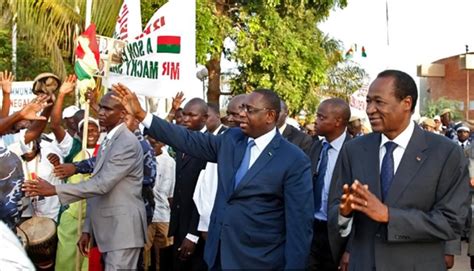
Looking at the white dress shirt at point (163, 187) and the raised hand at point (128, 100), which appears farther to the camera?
the white dress shirt at point (163, 187)

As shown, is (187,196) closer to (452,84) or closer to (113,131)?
(113,131)

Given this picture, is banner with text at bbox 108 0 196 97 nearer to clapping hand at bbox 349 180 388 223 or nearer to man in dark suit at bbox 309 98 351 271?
man in dark suit at bbox 309 98 351 271

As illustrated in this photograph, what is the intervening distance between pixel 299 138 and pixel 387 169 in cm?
357

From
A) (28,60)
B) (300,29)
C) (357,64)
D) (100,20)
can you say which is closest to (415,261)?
(100,20)

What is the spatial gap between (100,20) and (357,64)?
676 inches

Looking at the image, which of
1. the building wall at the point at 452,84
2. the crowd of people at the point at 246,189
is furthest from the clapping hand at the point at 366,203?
the building wall at the point at 452,84

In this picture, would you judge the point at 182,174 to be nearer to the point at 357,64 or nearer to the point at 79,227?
the point at 79,227

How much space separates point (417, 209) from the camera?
437 cm

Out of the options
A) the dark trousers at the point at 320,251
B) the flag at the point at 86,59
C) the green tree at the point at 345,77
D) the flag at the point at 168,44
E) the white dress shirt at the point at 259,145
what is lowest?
the dark trousers at the point at 320,251

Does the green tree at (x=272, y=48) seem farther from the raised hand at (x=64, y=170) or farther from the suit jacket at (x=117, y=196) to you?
the suit jacket at (x=117, y=196)

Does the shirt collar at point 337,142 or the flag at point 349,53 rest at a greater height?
the flag at point 349,53

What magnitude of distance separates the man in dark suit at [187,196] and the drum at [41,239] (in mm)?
1228

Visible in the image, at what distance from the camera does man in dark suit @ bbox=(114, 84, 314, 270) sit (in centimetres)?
547

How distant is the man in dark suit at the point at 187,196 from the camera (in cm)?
753
